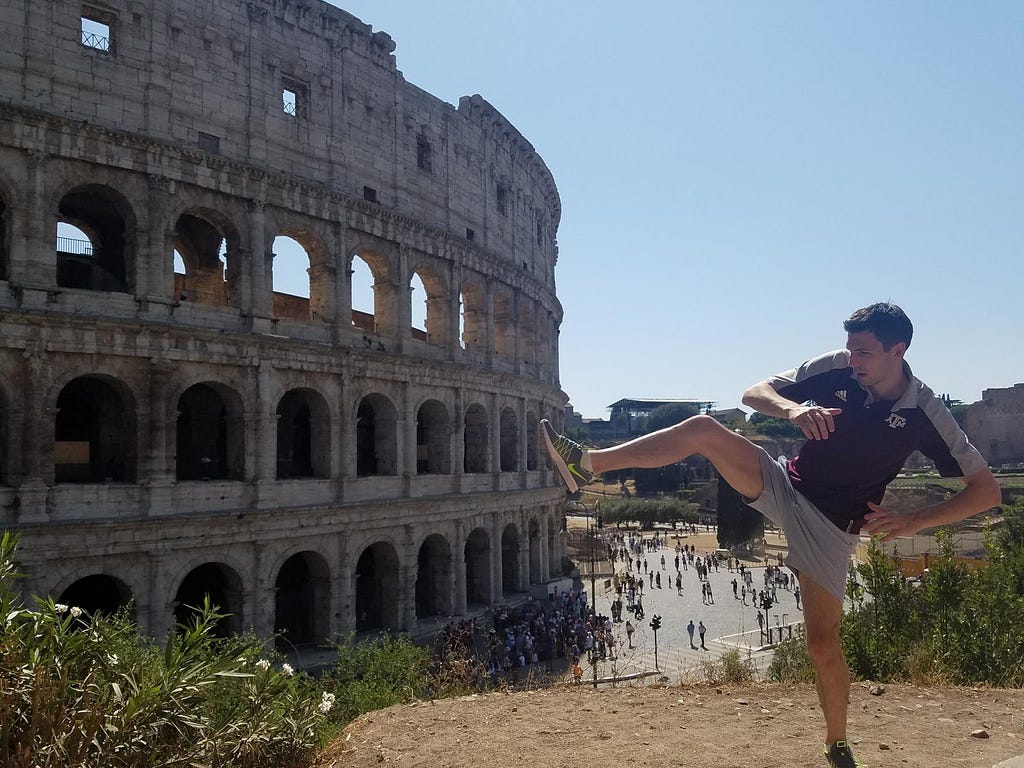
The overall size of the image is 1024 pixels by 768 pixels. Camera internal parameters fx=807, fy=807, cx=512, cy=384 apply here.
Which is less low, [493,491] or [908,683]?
[493,491]

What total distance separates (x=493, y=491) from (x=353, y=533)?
21.2 ft

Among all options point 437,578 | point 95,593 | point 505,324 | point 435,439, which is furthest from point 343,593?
point 505,324

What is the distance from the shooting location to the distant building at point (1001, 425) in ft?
224

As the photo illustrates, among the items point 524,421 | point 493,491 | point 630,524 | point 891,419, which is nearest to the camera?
point 891,419

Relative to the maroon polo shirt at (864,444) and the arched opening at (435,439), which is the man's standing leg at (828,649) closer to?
the maroon polo shirt at (864,444)

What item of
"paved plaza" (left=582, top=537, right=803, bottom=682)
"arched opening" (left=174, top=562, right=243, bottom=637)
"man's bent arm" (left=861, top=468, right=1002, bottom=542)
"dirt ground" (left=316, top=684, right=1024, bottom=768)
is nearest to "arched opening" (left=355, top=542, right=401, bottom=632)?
"arched opening" (left=174, top=562, right=243, bottom=637)

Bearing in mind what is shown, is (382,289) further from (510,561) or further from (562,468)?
(562,468)

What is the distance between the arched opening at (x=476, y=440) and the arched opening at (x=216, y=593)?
9.05 m

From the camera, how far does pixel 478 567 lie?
26.7m

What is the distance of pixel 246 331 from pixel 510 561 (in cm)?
1367

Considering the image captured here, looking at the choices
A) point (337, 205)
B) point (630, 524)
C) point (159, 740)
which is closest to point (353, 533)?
point (337, 205)

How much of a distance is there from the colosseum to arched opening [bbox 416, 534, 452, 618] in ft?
0.35

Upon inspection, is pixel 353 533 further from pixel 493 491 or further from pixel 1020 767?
pixel 1020 767

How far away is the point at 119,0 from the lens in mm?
18188
